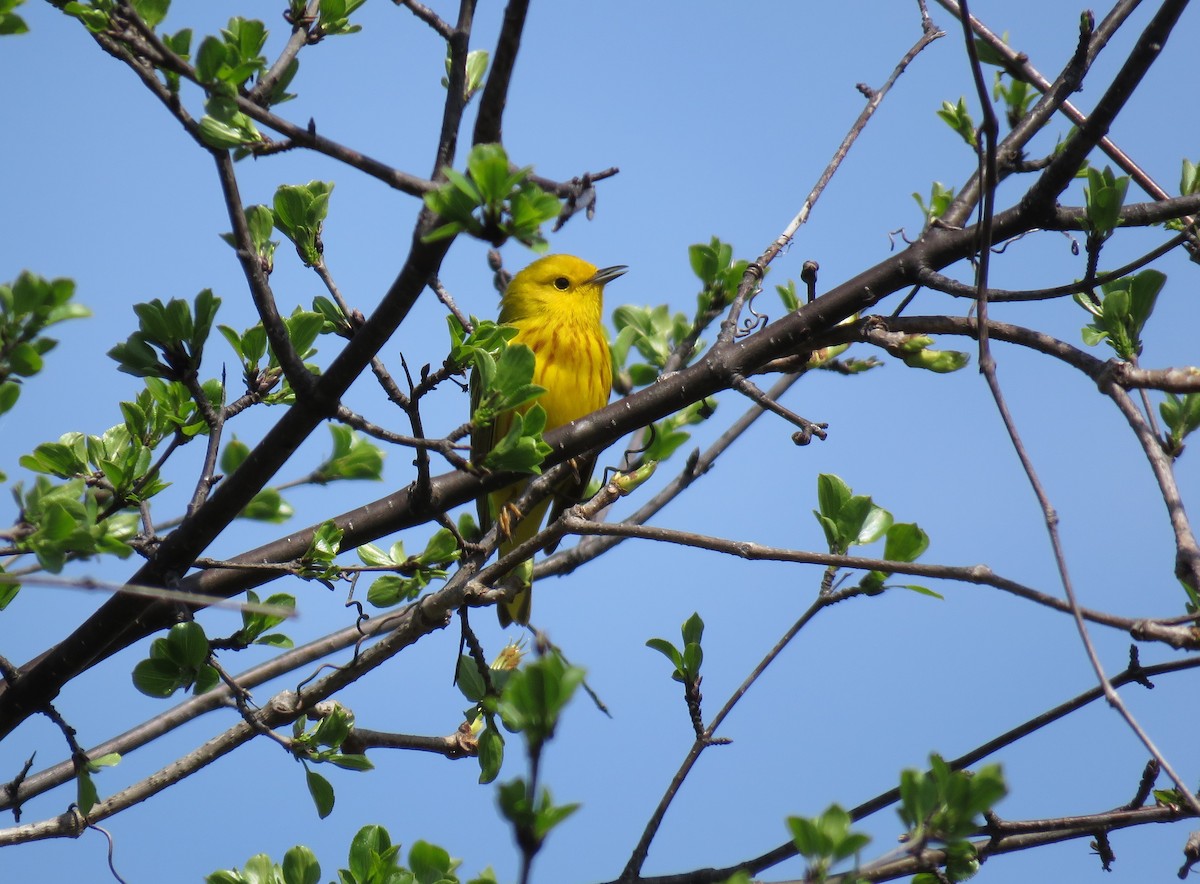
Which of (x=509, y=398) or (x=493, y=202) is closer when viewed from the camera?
(x=493, y=202)

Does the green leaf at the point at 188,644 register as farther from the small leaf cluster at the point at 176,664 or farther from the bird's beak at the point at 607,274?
the bird's beak at the point at 607,274

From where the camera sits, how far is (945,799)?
1.84 m

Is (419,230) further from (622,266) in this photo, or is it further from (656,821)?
(622,266)

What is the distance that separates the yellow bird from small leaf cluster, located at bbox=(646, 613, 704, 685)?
5.96 feet

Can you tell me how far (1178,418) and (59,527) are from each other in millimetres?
2404

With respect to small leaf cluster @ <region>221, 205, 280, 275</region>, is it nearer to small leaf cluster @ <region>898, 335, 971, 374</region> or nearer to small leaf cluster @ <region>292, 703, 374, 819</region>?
small leaf cluster @ <region>292, 703, 374, 819</region>

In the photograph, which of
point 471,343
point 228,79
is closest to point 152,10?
point 228,79

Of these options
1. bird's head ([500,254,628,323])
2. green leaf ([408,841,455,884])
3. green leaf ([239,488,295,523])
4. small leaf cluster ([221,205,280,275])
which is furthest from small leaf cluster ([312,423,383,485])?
bird's head ([500,254,628,323])

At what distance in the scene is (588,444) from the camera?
281 cm

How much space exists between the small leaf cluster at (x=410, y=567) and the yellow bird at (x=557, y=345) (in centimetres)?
147

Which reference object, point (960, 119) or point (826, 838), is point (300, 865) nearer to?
point (826, 838)

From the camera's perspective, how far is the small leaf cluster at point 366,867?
2424 mm

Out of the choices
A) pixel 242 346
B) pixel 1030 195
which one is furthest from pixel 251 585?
pixel 1030 195

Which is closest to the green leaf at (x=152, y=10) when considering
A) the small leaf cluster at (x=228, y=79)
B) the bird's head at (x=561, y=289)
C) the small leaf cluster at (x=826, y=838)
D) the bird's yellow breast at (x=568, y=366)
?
the small leaf cluster at (x=228, y=79)
